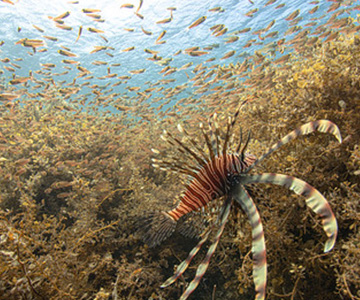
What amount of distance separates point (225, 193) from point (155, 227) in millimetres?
882

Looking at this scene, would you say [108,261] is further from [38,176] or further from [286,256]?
[38,176]

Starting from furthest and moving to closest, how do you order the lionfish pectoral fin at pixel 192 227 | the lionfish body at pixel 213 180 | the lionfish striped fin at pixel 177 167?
the lionfish pectoral fin at pixel 192 227, the lionfish striped fin at pixel 177 167, the lionfish body at pixel 213 180

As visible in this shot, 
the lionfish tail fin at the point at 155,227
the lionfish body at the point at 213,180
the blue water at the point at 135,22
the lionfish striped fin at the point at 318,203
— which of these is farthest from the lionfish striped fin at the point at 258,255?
the blue water at the point at 135,22

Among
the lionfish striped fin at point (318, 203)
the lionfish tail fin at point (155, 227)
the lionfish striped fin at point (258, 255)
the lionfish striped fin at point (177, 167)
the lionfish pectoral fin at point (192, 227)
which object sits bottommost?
the lionfish pectoral fin at point (192, 227)

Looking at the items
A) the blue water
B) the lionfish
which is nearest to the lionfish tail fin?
the lionfish

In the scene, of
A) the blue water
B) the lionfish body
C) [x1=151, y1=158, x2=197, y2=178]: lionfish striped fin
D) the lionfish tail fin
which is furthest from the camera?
the blue water

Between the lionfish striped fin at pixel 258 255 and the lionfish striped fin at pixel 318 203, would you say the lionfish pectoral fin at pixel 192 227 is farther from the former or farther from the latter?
the lionfish striped fin at pixel 318 203

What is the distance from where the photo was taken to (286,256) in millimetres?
1787

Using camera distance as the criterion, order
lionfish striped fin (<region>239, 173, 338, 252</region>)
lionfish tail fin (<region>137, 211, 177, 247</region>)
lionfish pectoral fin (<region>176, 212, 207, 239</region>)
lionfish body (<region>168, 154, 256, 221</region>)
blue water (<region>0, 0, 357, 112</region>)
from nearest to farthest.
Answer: lionfish striped fin (<region>239, 173, 338, 252</region>) → lionfish body (<region>168, 154, 256, 221</region>) → lionfish tail fin (<region>137, 211, 177, 247</region>) → lionfish pectoral fin (<region>176, 212, 207, 239</region>) → blue water (<region>0, 0, 357, 112</region>)

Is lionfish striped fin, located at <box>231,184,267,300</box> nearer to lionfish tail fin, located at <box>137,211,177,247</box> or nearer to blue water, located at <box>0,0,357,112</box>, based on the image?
lionfish tail fin, located at <box>137,211,177,247</box>

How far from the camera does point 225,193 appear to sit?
1575 mm

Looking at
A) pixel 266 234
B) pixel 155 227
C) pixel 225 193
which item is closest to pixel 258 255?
pixel 225 193

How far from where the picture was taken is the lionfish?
893 mm

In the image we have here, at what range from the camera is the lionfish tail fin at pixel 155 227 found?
1.99 m
